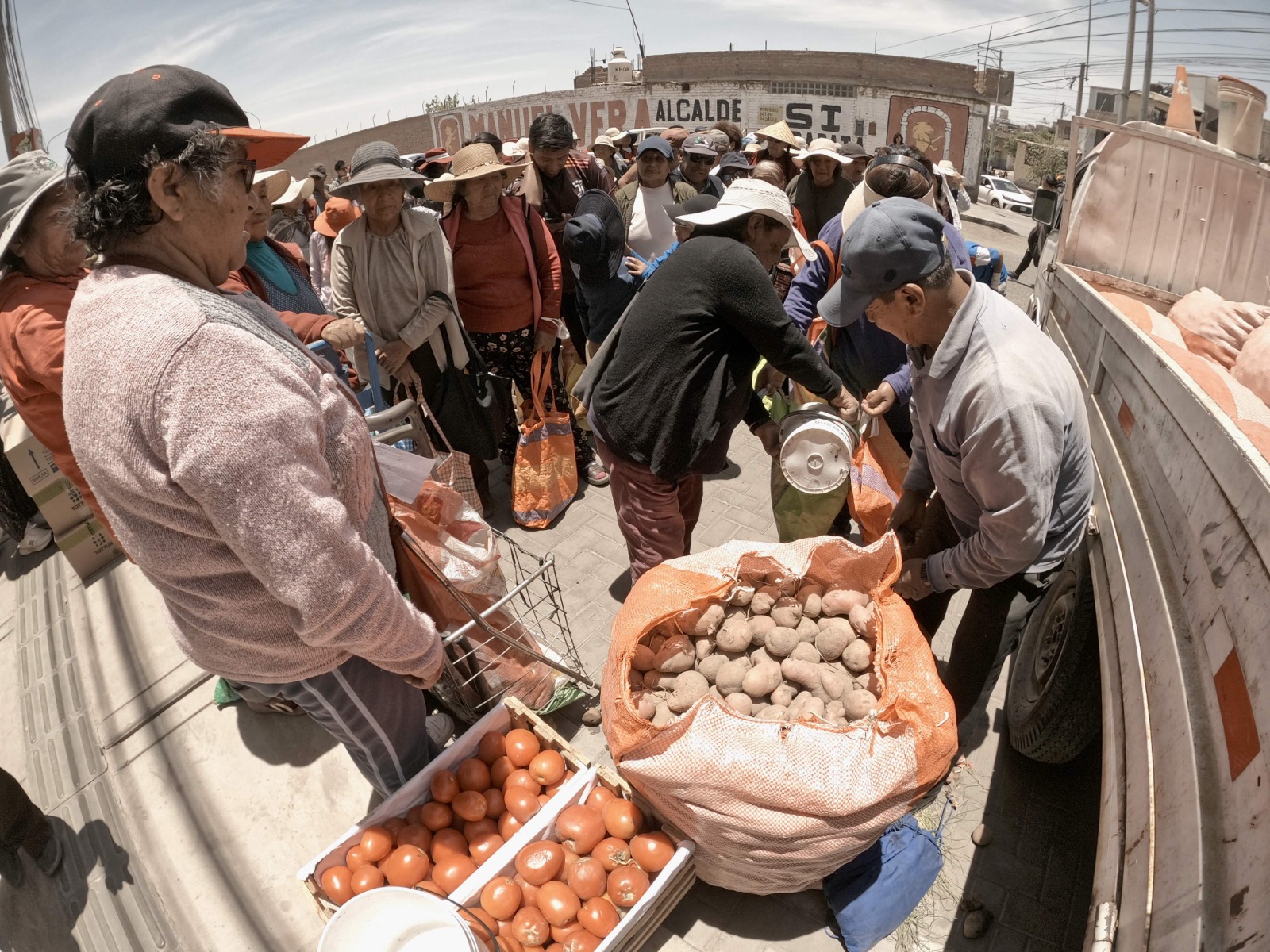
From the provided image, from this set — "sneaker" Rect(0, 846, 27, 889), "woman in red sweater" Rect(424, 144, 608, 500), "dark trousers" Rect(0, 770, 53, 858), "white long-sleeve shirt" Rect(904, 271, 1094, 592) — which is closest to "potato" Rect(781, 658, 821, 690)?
"white long-sleeve shirt" Rect(904, 271, 1094, 592)

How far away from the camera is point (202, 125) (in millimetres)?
1268

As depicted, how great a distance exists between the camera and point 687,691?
204 cm

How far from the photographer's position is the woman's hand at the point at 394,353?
3494 mm

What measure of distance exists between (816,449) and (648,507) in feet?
2.29

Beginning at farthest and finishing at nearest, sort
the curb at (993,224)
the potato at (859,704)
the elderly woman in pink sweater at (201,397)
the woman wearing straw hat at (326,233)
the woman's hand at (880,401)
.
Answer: the curb at (993,224), the woman wearing straw hat at (326,233), the woman's hand at (880,401), the potato at (859,704), the elderly woman in pink sweater at (201,397)

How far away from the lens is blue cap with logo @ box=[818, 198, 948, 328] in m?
1.76

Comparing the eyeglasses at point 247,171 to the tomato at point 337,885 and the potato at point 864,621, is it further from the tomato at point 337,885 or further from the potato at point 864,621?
the potato at point 864,621

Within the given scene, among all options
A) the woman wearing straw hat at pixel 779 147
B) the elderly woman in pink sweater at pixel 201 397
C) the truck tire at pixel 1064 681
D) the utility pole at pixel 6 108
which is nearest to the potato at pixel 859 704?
the truck tire at pixel 1064 681

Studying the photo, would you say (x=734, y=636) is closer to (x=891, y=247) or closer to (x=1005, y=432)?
(x=1005, y=432)

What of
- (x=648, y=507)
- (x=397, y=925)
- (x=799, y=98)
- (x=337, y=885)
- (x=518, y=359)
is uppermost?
(x=799, y=98)

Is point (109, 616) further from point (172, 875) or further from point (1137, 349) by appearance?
point (1137, 349)

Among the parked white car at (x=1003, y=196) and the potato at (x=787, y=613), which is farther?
the parked white car at (x=1003, y=196)

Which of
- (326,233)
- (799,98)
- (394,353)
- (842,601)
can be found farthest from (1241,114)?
(799,98)

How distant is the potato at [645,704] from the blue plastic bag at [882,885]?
2.62 ft
